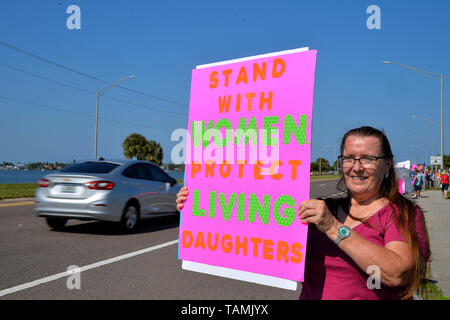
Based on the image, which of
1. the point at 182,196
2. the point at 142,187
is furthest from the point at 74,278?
the point at 142,187

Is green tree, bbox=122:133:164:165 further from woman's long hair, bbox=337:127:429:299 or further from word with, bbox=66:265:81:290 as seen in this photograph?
woman's long hair, bbox=337:127:429:299

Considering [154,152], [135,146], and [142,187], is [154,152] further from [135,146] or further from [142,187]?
[142,187]

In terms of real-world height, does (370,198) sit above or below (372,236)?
above

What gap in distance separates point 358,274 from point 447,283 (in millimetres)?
4059

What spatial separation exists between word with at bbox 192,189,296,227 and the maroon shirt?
0.73 feet

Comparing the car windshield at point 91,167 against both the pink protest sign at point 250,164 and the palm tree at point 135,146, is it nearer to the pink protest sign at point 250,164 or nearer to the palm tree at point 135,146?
the pink protest sign at point 250,164

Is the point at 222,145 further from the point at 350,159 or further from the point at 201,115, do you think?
the point at 350,159

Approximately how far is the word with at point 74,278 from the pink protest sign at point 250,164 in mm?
3128

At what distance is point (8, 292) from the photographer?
14.7 feet

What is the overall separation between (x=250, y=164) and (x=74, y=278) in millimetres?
4044

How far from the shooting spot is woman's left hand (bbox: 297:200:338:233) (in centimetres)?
175
